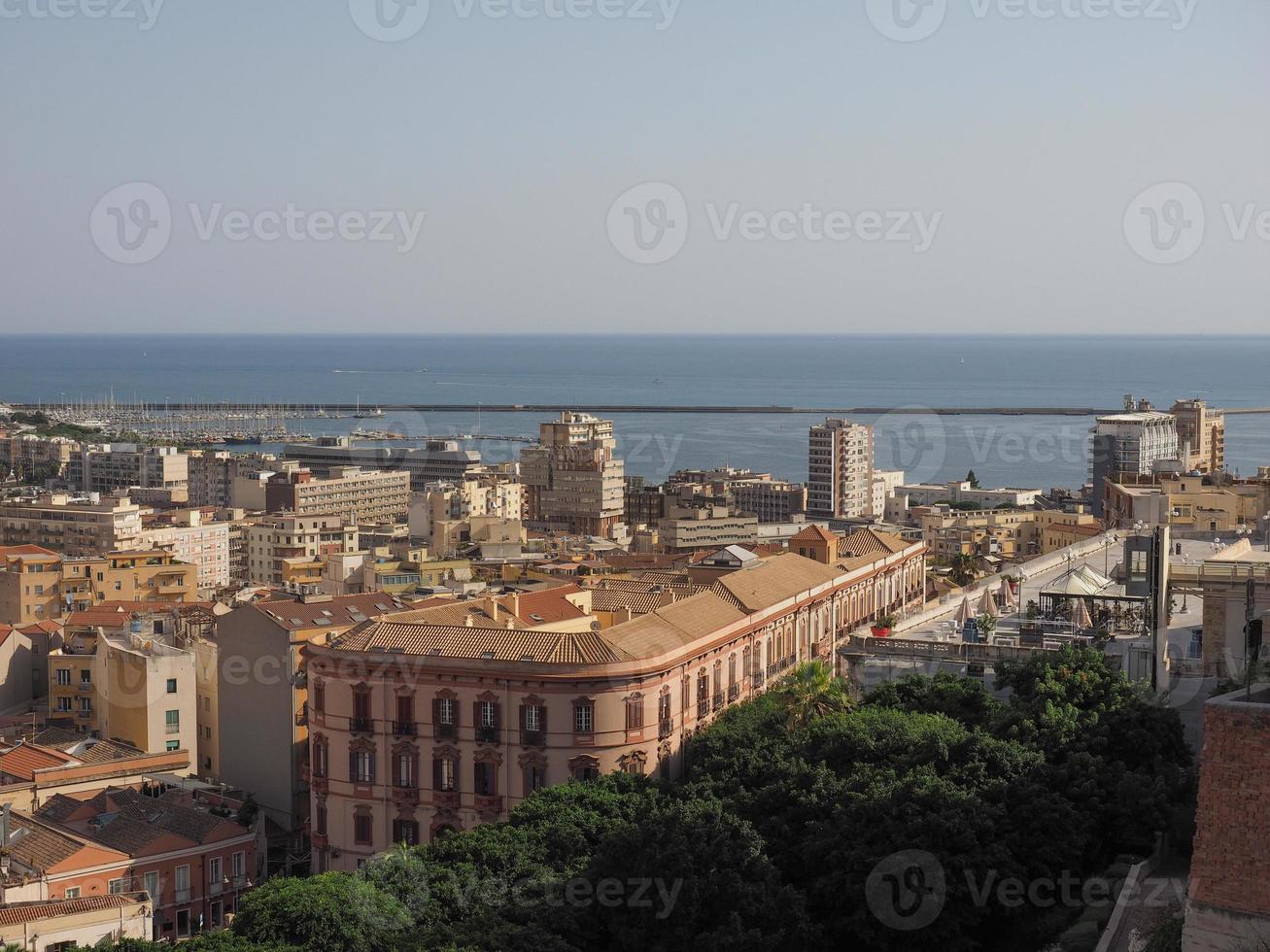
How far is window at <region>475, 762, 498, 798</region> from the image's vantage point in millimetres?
22375

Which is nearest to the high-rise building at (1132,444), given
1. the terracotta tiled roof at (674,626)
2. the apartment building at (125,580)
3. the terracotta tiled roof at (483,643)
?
the apartment building at (125,580)

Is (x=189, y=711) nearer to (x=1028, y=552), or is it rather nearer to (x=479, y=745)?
(x=479, y=745)

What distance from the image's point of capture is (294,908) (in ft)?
54.3

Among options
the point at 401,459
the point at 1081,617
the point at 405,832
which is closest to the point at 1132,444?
the point at 401,459

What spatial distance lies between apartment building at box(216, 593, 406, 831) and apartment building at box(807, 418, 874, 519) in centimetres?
5760

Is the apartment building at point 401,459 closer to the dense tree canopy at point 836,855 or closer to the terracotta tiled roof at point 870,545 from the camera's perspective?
the terracotta tiled roof at point 870,545

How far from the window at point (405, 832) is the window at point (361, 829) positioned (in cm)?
38

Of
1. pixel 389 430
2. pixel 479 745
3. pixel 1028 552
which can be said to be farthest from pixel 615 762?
pixel 389 430

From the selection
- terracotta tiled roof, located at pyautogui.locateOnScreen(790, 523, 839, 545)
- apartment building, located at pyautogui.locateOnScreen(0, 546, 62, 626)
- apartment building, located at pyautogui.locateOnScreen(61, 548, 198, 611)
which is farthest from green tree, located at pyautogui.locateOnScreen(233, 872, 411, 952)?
apartment building, located at pyautogui.locateOnScreen(0, 546, 62, 626)

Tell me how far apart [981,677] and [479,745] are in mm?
6520

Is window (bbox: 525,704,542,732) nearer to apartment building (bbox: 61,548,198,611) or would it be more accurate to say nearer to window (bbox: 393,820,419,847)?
window (bbox: 393,820,419,847)

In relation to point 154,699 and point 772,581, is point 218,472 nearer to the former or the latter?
point 154,699

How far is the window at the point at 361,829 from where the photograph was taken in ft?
75.2

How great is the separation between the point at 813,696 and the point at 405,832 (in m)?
5.72
